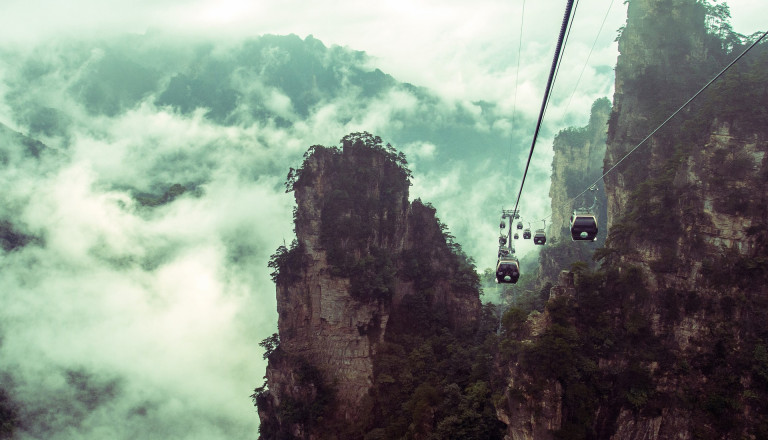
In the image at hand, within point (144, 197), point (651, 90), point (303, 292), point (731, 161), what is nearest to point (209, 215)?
point (144, 197)

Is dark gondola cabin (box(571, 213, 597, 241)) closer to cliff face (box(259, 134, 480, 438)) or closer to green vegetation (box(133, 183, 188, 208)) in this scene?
cliff face (box(259, 134, 480, 438))

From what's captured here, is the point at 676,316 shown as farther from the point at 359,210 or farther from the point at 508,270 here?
the point at 359,210

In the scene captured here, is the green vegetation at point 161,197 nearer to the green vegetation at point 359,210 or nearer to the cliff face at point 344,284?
the green vegetation at point 359,210

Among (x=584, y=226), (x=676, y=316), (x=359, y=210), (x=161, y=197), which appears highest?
(x=161, y=197)

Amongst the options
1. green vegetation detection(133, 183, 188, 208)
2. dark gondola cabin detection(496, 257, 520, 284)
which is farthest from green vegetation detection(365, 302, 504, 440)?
green vegetation detection(133, 183, 188, 208)

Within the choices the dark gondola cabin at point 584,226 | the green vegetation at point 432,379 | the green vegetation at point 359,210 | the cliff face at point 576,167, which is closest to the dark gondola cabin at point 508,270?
the dark gondola cabin at point 584,226

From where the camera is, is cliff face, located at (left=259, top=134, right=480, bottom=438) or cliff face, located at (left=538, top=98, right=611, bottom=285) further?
cliff face, located at (left=538, top=98, right=611, bottom=285)

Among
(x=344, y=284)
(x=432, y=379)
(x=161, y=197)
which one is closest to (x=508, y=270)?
(x=432, y=379)
